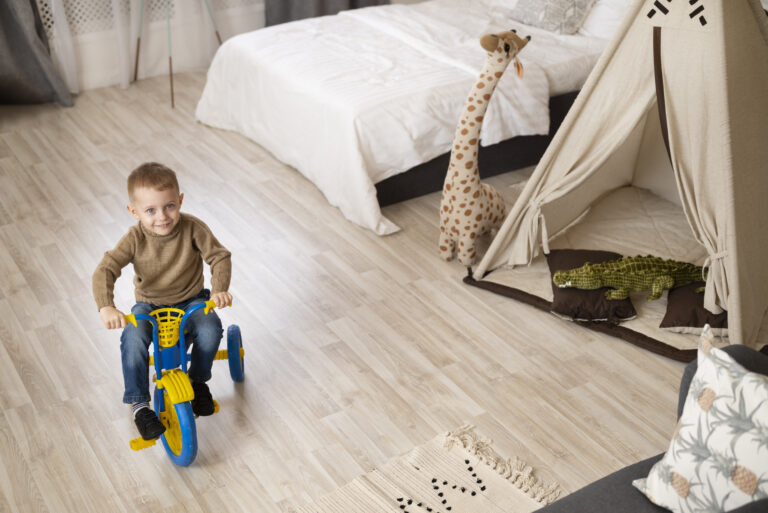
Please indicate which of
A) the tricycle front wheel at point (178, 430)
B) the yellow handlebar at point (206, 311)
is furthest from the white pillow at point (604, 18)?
the tricycle front wheel at point (178, 430)

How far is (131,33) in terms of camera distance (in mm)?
5023

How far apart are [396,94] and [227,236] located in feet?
3.19

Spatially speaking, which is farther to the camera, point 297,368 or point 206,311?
point 297,368

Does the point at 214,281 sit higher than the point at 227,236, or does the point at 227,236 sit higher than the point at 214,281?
the point at 214,281

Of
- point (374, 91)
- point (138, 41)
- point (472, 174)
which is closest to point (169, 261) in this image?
point (472, 174)

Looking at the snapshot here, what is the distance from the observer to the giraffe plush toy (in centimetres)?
315

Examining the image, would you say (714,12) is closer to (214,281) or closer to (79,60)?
(214,281)

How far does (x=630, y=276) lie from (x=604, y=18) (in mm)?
1897

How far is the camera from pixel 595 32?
4316 millimetres

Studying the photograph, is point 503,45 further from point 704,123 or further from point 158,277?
point 158,277

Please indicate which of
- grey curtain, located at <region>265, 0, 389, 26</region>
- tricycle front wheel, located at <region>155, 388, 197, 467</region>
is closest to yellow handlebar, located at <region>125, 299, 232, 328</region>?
tricycle front wheel, located at <region>155, 388, 197, 467</region>

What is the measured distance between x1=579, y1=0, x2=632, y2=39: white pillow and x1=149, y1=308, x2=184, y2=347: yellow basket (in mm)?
2959

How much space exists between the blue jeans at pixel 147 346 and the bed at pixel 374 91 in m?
1.32

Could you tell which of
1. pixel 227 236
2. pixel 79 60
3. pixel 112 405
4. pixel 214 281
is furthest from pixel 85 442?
pixel 79 60
